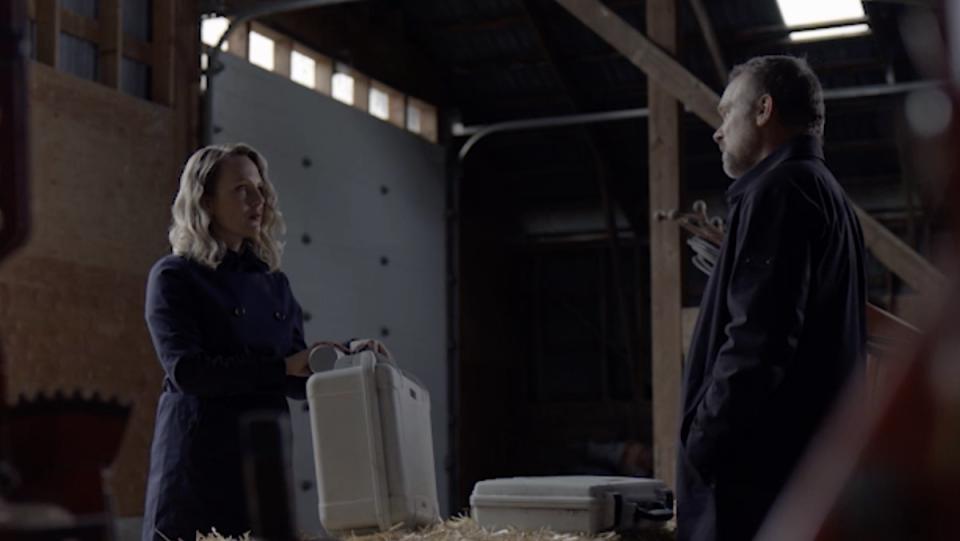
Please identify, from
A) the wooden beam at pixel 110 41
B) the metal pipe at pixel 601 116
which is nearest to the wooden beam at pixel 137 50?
the wooden beam at pixel 110 41

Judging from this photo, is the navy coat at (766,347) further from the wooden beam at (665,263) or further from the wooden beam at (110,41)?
the wooden beam at (110,41)

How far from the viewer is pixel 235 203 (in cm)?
317

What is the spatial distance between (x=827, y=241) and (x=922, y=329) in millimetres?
2033

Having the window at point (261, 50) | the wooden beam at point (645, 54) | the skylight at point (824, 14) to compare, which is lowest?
the wooden beam at point (645, 54)

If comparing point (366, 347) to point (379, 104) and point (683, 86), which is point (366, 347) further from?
point (379, 104)

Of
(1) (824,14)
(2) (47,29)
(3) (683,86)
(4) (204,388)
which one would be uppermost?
(1) (824,14)

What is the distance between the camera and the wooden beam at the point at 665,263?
20.4ft

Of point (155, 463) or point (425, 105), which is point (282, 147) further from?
point (155, 463)

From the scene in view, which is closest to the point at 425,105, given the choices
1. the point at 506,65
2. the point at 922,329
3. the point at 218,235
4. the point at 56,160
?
the point at 506,65

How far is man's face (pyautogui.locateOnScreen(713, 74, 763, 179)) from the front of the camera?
2.57 m

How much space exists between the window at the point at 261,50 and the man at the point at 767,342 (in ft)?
19.1

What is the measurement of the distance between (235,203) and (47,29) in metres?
3.40

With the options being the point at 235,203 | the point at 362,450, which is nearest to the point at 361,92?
the point at 235,203

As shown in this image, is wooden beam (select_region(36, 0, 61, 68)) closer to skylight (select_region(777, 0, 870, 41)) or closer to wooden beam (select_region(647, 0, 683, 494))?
wooden beam (select_region(647, 0, 683, 494))
